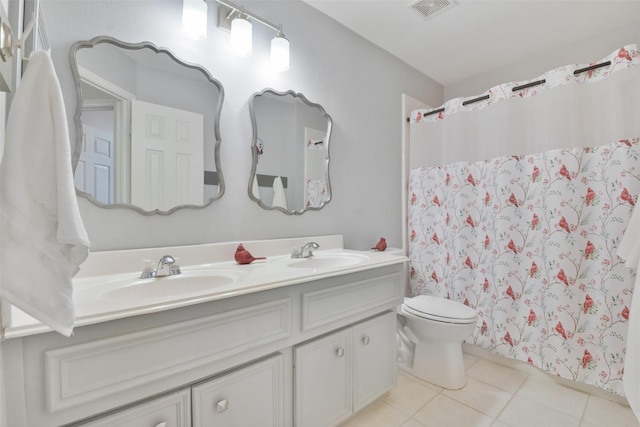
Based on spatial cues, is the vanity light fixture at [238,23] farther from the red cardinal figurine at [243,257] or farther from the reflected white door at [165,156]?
the red cardinal figurine at [243,257]

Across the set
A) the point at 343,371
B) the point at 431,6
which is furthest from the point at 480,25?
the point at 343,371

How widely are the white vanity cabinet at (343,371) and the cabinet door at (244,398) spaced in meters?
0.10

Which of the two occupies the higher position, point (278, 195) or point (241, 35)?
point (241, 35)

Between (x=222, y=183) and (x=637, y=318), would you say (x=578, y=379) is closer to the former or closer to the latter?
(x=637, y=318)

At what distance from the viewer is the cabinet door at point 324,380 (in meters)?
1.20

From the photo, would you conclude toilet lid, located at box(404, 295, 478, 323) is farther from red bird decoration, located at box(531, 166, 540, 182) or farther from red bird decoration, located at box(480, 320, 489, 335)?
red bird decoration, located at box(531, 166, 540, 182)

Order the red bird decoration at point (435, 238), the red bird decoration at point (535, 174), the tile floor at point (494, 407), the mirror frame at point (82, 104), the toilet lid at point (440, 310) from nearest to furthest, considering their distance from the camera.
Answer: the mirror frame at point (82, 104) → the tile floor at point (494, 407) → the toilet lid at point (440, 310) → the red bird decoration at point (535, 174) → the red bird decoration at point (435, 238)

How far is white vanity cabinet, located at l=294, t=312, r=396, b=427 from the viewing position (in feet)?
3.98

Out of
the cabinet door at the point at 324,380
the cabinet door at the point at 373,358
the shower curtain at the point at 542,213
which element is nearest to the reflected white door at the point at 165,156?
the cabinet door at the point at 324,380

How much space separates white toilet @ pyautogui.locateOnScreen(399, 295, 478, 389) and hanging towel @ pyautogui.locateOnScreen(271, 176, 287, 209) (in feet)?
3.37

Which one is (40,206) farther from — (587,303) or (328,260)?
(587,303)

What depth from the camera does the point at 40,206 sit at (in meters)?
0.61

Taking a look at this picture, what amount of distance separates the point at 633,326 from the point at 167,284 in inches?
78.3

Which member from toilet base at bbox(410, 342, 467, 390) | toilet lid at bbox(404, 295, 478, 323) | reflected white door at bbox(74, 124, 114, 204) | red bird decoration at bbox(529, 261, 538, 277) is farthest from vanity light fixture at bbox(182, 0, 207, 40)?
red bird decoration at bbox(529, 261, 538, 277)
